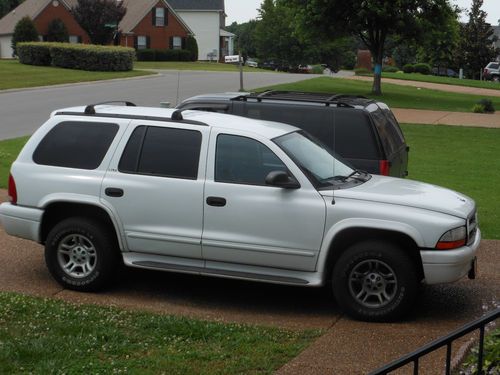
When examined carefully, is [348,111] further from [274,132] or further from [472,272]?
[472,272]

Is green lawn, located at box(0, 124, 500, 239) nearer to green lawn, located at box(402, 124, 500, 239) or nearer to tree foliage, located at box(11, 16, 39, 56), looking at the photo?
green lawn, located at box(402, 124, 500, 239)

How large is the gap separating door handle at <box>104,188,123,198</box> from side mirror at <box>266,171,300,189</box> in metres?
1.36

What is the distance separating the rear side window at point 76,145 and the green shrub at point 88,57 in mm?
41296

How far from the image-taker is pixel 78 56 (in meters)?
48.5

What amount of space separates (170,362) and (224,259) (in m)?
1.63

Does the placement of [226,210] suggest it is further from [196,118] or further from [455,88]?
[455,88]

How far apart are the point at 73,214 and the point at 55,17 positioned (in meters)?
66.3

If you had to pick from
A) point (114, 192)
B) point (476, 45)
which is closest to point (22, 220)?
point (114, 192)

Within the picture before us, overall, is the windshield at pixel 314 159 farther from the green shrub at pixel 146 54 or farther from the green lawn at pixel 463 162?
the green shrub at pixel 146 54

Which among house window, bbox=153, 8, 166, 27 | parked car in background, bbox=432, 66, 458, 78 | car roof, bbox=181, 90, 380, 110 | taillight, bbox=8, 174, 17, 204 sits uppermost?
house window, bbox=153, 8, 166, 27

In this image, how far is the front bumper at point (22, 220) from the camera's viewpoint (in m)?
7.73

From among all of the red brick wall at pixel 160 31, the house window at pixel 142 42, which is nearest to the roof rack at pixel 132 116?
the house window at pixel 142 42

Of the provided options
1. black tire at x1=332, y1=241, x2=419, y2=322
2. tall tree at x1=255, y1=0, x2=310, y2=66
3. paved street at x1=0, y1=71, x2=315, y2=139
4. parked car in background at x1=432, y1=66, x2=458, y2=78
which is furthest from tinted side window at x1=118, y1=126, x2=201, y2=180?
tall tree at x1=255, y1=0, x2=310, y2=66

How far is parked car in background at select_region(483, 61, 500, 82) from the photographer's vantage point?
6437cm
